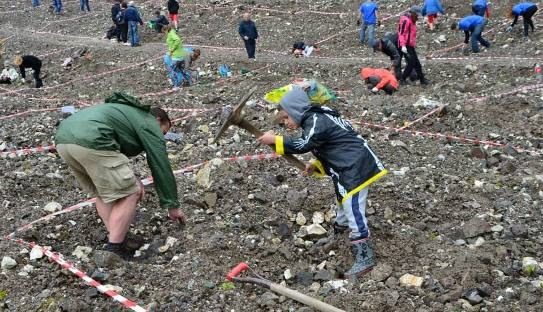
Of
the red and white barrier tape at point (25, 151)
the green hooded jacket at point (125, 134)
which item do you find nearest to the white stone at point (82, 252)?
the green hooded jacket at point (125, 134)

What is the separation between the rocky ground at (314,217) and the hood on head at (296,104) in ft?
4.10

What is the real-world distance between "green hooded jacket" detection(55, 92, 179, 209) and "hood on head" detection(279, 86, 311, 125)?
1043 millimetres

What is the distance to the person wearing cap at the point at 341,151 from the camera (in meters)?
4.46

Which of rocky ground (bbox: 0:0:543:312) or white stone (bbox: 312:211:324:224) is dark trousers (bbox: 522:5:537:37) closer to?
rocky ground (bbox: 0:0:543:312)

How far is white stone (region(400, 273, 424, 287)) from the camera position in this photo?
170 inches

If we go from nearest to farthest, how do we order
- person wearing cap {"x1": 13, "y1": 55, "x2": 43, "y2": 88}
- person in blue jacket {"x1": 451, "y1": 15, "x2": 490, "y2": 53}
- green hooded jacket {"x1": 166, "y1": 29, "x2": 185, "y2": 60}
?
green hooded jacket {"x1": 166, "y1": 29, "x2": 185, "y2": 60} < person wearing cap {"x1": 13, "y1": 55, "x2": 43, "y2": 88} < person in blue jacket {"x1": 451, "y1": 15, "x2": 490, "y2": 53}

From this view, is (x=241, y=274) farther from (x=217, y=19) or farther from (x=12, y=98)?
(x=217, y=19)

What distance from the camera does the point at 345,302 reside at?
4.13m

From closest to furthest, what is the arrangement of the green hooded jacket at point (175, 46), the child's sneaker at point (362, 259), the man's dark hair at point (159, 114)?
the child's sneaker at point (362, 259) < the man's dark hair at point (159, 114) < the green hooded jacket at point (175, 46)

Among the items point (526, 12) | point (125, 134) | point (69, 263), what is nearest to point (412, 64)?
point (526, 12)

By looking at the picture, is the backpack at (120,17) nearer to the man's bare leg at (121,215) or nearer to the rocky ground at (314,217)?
the rocky ground at (314,217)

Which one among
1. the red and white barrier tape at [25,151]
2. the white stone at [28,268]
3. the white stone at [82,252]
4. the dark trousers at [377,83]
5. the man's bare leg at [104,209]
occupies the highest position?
the man's bare leg at [104,209]

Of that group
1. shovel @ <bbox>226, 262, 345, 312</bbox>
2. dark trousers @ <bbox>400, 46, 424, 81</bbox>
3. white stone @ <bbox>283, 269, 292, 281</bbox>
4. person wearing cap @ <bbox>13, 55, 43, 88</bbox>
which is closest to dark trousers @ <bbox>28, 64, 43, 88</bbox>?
person wearing cap @ <bbox>13, 55, 43, 88</bbox>

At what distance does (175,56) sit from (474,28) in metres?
7.24
